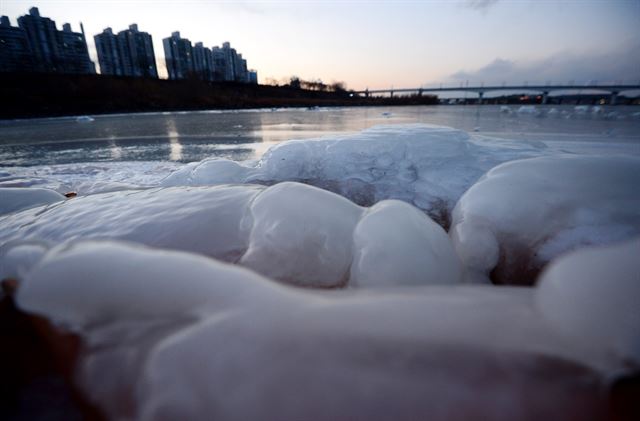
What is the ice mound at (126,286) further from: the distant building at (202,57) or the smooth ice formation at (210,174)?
the distant building at (202,57)

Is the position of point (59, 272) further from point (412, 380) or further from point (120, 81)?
point (120, 81)

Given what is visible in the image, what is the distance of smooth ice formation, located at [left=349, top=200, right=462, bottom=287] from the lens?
75 cm

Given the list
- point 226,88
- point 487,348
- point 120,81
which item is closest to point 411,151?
point 487,348

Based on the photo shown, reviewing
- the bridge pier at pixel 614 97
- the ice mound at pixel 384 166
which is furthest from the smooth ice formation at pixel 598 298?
the bridge pier at pixel 614 97

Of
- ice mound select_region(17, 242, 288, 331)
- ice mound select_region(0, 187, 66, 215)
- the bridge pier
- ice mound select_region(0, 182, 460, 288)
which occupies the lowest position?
ice mound select_region(0, 187, 66, 215)

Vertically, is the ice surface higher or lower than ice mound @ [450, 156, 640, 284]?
lower

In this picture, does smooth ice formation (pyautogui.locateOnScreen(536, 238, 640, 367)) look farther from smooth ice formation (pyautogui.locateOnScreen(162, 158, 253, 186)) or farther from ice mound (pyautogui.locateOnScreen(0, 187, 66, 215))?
ice mound (pyautogui.locateOnScreen(0, 187, 66, 215))

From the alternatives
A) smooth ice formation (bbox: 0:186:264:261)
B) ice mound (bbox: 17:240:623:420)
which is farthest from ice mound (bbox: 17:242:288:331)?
smooth ice formation (bbox: 0:186:264:261)

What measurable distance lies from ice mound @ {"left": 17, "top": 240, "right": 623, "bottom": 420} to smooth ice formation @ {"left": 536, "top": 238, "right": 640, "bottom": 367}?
19 millimetres

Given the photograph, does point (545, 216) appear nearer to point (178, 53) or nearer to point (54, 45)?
point (54, 45)

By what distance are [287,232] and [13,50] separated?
156 feet

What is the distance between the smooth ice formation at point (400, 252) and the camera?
0.75 meters

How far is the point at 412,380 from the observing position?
0.35 meters

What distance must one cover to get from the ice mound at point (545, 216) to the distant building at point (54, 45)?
151 ft
